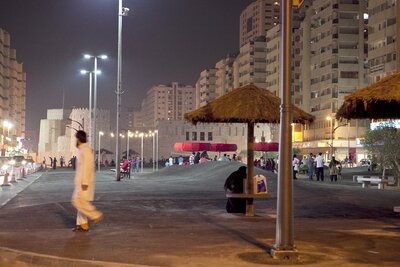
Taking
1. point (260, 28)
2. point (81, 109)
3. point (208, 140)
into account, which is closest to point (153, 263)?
point (208, 140)

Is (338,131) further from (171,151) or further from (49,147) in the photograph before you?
(49,147)

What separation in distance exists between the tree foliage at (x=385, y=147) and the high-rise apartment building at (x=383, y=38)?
130 feet

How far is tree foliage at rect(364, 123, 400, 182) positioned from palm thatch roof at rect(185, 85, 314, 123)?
65.7 ft

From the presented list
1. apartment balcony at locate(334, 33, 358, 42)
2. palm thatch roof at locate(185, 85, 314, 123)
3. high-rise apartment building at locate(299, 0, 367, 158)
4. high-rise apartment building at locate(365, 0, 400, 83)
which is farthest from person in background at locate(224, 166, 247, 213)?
apartment balcony at locate(334, 33, 358, 42)

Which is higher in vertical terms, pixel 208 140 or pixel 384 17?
pixel 384 17

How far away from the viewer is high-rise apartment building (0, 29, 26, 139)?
435 feet

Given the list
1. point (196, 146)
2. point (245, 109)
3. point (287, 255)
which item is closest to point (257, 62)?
point (196, 146)

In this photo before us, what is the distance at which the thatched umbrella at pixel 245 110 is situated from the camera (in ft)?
47.4

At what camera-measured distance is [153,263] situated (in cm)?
823

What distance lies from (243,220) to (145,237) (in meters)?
3.79

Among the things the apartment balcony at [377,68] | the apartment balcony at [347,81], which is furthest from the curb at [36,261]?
the apartment balcony at [347,81]

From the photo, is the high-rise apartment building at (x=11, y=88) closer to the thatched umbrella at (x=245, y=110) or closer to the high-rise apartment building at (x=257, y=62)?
the high-rise apartment building at (x=257, y=62)

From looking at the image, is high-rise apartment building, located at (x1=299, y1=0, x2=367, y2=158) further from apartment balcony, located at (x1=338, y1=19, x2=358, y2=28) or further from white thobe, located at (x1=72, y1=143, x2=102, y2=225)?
white thobe, located at (x1=72, y1=143, x2=102, y2=225)

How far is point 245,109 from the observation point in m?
14.5
